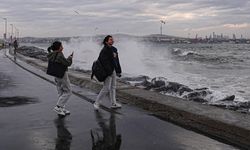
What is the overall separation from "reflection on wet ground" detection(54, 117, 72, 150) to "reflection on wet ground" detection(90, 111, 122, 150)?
410 mm

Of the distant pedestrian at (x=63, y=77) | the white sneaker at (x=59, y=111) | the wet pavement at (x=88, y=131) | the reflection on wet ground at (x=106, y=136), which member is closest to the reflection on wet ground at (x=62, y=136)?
the wet pavement at (x=88, y=131)

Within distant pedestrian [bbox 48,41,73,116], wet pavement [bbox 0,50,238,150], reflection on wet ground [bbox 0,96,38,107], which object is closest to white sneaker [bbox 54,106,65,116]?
distant pedestrian [bbox 48,41,73,116]

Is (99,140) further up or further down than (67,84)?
further down

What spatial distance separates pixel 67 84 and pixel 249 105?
19.7 ft

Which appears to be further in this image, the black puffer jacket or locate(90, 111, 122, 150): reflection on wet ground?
the black puffer jacket

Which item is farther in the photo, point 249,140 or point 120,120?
point 120,120

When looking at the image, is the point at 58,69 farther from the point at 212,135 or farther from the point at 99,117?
the point at 212,135

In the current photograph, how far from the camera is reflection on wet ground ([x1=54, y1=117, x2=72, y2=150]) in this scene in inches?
249

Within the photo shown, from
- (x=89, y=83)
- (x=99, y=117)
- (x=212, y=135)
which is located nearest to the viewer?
(x=212, y=135)

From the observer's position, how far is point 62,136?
6973 millimetres

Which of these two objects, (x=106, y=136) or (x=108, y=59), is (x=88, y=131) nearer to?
(x=106, y=136)

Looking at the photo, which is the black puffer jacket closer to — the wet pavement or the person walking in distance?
the person walking in distance

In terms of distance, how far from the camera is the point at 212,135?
7242 mm

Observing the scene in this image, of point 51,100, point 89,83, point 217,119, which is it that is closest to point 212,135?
point 217,119
